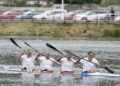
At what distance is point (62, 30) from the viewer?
67000 mm

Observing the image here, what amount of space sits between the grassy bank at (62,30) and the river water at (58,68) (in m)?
1.21

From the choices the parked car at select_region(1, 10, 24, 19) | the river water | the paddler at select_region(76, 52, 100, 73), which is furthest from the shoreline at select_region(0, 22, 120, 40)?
the paddler at select_region(76, 52, 100, 73)

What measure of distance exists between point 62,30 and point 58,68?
2807 cm

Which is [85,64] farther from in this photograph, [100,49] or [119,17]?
[119,17]

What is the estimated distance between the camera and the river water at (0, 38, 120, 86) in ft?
106

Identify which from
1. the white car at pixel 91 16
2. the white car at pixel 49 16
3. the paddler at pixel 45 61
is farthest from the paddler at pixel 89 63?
the white car at pixel 49 16

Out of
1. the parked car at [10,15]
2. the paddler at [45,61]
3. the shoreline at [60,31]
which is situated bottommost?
the shoreline at [60,31]

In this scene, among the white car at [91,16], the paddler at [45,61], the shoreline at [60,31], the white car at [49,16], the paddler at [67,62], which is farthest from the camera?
the white car at [49,16]

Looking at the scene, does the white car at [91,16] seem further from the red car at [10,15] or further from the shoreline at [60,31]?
the red car at [10,15]

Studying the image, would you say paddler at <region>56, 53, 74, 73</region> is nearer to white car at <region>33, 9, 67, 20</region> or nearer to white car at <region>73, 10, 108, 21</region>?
white car at <region>73, 10, 108, 21</region>

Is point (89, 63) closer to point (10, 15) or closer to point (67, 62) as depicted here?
point (67, 62)

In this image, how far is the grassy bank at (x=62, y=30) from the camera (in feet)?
217

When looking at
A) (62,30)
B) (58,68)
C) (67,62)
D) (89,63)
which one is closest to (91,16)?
(62,30)

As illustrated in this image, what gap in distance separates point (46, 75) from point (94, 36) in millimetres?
31517
